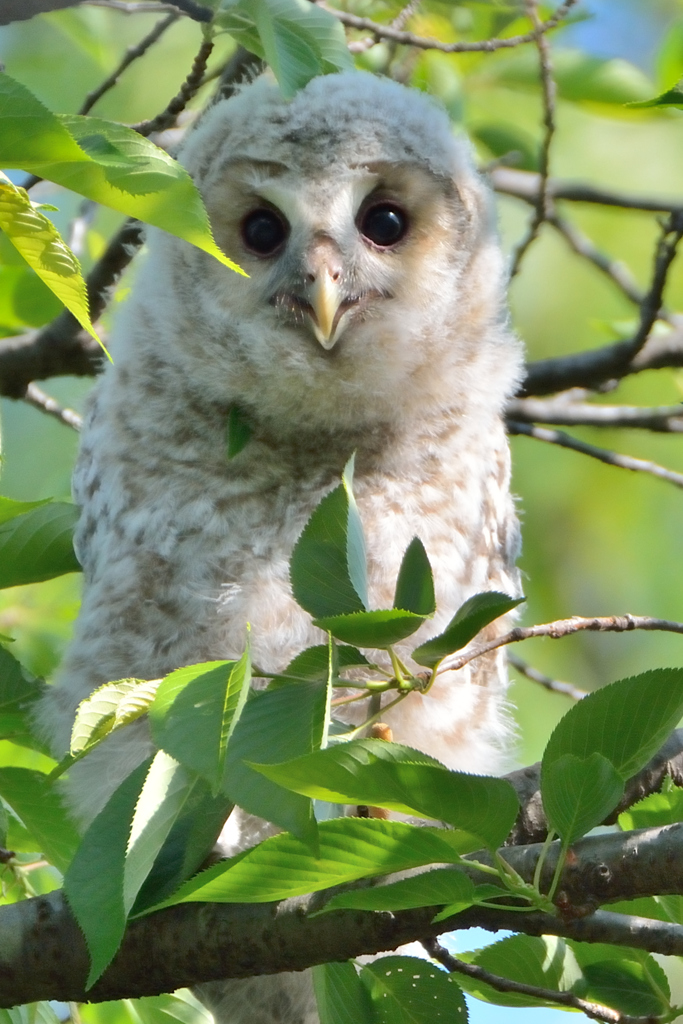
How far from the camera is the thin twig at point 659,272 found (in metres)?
2.55

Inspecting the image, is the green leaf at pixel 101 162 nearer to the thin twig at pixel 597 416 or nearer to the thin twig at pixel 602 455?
the thin twig at pixel 602 455

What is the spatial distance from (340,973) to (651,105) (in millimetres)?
948

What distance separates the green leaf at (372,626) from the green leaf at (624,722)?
0.57ft

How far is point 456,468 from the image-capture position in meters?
2.28

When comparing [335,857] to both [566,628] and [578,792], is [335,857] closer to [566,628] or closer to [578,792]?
[578,792]

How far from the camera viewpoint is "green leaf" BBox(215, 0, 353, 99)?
161cm

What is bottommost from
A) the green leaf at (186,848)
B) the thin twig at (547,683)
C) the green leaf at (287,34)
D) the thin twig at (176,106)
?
the thin twig at (547,683)

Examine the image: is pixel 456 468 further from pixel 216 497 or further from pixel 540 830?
pixel 540 830

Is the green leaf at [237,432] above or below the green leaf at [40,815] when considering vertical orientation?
above

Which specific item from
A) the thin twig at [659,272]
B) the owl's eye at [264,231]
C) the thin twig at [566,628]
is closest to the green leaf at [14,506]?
the thin twig at [566,628]

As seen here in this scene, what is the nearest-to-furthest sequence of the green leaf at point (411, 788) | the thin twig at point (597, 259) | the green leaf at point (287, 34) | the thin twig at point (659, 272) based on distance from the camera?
the green leaf at point (411, 788)
the green leaf at point (287, 34)
the thin twig at point (659, 272)
the thin twig at point (597, 259)

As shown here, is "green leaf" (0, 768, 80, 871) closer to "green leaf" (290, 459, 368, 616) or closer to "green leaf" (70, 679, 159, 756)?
"green leaf" (70, 679, 159, 756)

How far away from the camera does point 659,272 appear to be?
8.57 ft

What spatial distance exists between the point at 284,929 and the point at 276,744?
0.97ft
